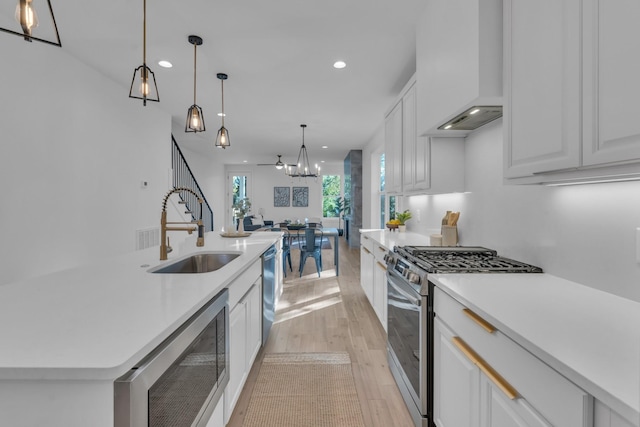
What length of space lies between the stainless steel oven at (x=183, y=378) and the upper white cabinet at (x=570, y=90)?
1460 millimetres

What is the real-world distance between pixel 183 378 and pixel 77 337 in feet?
1.20

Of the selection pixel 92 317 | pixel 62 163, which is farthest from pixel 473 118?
pixel 62 163

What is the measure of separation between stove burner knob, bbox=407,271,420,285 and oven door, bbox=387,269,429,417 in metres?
0.06

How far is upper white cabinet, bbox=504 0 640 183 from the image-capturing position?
914 mm

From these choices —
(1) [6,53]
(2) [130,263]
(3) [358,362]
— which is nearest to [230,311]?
(2) [130,263]

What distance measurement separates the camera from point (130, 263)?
6.17 feet

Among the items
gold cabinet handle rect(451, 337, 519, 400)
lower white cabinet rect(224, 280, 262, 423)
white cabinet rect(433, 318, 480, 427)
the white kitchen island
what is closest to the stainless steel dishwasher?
lower white cabinet rect(224, 280, 262, 423)

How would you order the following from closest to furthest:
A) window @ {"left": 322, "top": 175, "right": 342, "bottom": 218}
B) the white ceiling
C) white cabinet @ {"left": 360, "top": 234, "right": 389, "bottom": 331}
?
the white ceiling, white cabinet @ {"left": 360, "top": 234, "right": 389, "bottom": 331}, window @ {"left": 322, "top": 175, "right": 342, "bottom": 218}

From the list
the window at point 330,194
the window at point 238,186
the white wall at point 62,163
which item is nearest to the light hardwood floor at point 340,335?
the white wall at point 62,163

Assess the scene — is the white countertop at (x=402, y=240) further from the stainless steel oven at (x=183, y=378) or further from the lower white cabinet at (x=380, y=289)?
the stainless steel oven at (x=183, y=378)

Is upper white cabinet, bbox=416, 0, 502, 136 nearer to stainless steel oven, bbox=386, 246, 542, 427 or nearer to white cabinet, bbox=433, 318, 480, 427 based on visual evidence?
stainless steel oven, bbox=386, 246, 542, 427

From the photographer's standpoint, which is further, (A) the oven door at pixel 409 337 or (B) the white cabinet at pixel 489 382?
(A) the oven door at pixel 409 337

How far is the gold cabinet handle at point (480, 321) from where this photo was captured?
42.5 inches

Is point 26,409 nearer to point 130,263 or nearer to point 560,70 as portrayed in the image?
point 130,263
